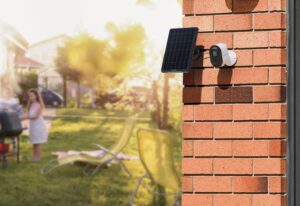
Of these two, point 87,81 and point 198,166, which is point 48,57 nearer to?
point 87,81

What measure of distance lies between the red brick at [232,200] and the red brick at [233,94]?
0.42m

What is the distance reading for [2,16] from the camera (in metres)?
6.86

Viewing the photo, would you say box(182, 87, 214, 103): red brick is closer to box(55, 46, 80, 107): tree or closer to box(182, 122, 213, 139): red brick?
box(182, 122, 213, 139): red brick

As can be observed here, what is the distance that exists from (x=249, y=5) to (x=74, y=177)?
4.52 metres

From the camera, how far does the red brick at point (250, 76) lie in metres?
Answer: 2.65

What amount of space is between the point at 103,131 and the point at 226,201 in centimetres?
422

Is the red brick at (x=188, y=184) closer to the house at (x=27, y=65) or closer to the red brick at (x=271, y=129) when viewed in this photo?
the red brick at (x=271, y=129)

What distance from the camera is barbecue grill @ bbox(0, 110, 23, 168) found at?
695 centimetres

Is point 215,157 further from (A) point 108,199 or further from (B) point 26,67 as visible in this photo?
(B) point 26,67

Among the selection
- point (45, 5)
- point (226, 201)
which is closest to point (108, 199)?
point (45, 5)

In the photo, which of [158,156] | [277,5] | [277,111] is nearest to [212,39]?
[277,5]

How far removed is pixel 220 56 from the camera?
2.59 m

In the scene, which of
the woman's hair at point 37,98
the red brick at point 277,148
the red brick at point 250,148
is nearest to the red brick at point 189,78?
the red brick at point 250,148

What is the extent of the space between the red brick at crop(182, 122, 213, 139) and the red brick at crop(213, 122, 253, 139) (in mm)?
26
